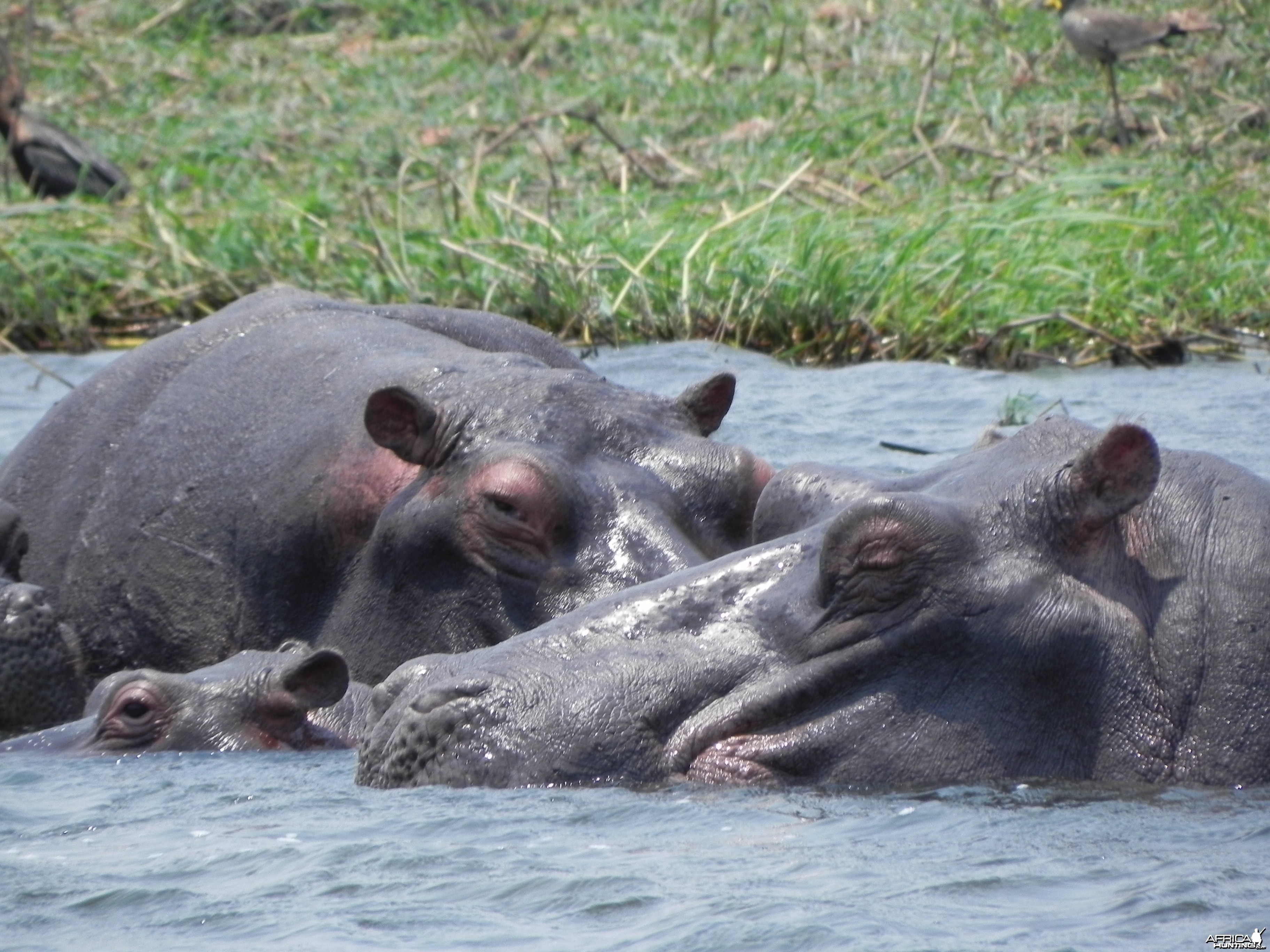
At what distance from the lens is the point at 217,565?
18.7ft

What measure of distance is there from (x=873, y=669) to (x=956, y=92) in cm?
1172

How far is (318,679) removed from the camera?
16.6 ft

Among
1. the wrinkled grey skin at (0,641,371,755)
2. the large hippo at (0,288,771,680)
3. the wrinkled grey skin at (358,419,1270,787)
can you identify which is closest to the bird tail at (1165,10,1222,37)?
the large hippo at (0,288,771,680)

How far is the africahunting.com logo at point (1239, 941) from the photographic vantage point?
300 cm

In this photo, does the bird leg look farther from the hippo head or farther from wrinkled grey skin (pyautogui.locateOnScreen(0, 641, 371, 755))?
wrinkled grey skin (pyautogui.locateOnScreen(0, 641, 371, 755))

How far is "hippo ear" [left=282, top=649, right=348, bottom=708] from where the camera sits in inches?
197

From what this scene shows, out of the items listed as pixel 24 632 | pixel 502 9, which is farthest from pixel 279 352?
pixel 502 9

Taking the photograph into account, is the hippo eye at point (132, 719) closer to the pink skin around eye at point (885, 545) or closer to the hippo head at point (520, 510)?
the hippo head at point (520, 510)

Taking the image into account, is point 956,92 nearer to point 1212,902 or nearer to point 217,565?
point 217,565

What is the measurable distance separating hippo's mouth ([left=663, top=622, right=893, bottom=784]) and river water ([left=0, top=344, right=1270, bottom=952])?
48 millimetres

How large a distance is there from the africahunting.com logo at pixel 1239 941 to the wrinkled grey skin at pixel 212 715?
247cm

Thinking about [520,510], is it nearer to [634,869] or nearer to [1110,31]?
[634,869]

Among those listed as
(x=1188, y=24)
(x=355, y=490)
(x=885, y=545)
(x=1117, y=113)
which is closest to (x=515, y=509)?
(x=355, y=490)

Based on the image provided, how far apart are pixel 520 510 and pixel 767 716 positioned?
1.38 m
